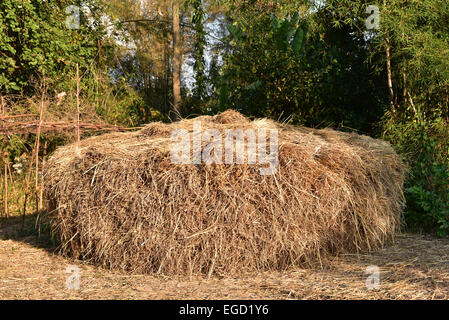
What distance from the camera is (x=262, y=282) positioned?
156 inches

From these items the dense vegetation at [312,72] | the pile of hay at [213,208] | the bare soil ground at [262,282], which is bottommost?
the bare soil ground at [262,282]

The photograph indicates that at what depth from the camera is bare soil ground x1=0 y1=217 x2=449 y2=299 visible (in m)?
3.64

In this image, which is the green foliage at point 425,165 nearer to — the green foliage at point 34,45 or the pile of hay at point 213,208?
the pile of hay at point 213,208

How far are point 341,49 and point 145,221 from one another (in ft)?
19.8
